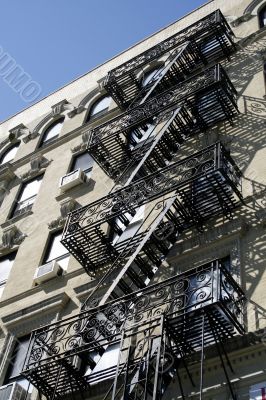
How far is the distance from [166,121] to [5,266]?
19.9 feet

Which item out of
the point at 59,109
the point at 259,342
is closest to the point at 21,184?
the point at 59,109

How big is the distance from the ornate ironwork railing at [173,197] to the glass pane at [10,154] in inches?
388

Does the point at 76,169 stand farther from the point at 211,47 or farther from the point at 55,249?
the point at 211,47

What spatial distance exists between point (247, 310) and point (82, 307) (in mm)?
3672

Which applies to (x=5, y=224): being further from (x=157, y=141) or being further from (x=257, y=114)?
(x=257, y=114)

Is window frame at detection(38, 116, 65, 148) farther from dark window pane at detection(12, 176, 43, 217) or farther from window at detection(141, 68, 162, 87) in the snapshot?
window at detection(141, 68, 162, 87)

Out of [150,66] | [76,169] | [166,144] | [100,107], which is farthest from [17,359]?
[150,66]

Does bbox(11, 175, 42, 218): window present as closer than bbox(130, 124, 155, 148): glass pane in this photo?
No

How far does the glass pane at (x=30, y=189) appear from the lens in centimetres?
2356

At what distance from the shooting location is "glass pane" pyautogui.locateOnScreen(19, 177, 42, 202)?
2356 centimetres

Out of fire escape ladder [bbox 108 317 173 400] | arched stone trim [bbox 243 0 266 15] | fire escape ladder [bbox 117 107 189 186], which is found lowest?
fire escape ladder [bbox 108 317 173 400]

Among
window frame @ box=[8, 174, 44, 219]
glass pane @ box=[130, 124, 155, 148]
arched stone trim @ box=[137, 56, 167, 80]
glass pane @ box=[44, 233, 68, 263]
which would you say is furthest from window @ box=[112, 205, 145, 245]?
arched stone trim @ box=[137, 56, 167, 80]

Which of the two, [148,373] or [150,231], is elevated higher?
[150,231]

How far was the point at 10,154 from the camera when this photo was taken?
27.7 m
